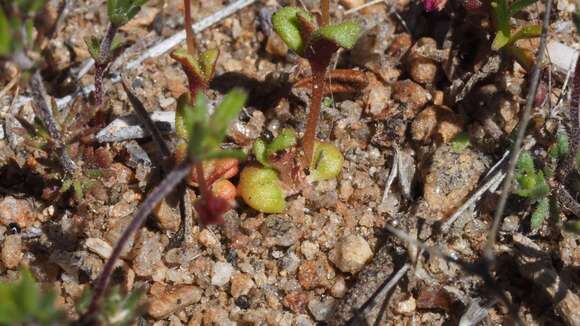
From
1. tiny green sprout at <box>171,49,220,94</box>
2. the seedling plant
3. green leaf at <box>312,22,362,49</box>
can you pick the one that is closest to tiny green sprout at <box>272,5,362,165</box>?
green leaf at <box>312,22,362,49</box>

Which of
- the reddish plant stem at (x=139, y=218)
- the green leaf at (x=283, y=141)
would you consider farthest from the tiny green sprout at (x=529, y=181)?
the reddish plant stem at (x=139, y=218)

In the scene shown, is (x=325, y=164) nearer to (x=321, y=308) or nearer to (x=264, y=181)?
(x=264, y=181)

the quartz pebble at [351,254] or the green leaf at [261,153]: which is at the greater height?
the green leaf at [261,153]

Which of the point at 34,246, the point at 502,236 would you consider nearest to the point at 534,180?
the point at 502,236

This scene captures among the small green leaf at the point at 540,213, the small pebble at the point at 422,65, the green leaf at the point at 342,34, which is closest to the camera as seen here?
the green leaf at the point at 342,34

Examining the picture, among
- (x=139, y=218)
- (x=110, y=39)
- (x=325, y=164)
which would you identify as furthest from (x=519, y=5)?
(x=139, y=218)

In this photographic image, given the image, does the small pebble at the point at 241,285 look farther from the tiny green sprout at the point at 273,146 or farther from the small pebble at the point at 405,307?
the small pebble at the point at 405,307

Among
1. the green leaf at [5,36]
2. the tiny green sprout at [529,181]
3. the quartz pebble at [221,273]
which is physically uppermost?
the green leaf at [5,36]

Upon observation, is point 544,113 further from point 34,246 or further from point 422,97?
point 34,246

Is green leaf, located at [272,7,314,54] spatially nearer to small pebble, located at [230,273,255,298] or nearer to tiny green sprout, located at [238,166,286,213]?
tiny green sprout, located at [238,166,286,213]
